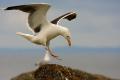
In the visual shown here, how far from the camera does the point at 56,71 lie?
2806cm

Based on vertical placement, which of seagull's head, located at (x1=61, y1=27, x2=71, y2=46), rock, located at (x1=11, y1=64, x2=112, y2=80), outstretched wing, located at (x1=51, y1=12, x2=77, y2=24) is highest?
seagull's head, located at (x1=61, y1=27, x2=71, y2=46)

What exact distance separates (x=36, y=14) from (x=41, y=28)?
22.4 inches

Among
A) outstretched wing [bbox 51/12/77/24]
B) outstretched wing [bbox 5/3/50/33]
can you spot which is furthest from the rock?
outstretched wing [bbox 51/12/77/24]

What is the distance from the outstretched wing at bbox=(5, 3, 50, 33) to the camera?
27844 millimetres

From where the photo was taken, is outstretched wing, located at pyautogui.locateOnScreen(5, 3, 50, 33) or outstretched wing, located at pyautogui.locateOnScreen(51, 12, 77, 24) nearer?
outstretched wing, located at pyautogui.locateOnScreen(5, 3, 50, 33)

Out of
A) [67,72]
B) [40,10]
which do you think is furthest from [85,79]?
[40,10]

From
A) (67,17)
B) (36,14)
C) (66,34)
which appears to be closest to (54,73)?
(66,34)

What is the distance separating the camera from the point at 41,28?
28.3 m

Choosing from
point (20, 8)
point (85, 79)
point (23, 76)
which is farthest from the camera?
point (23, 76)

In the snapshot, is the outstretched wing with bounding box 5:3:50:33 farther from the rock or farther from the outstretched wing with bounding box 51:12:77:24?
the rock

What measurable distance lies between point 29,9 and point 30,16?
35 cm

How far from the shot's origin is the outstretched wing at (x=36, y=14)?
2784cm

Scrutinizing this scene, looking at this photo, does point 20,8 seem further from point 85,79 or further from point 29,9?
point 85,79

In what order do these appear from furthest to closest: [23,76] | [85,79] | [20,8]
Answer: [23,76] → [85,79] → [20,8]
